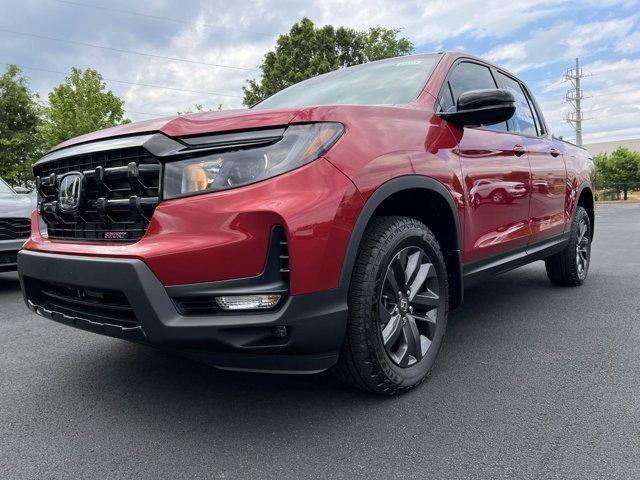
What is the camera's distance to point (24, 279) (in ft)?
8.39

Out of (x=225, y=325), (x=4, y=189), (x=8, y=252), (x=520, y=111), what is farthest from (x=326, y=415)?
(x=4, y=189)

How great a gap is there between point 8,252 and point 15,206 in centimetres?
52

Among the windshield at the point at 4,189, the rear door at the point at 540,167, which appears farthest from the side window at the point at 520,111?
the windshield at the point at 4,189

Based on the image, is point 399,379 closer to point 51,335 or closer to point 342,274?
point 342,274

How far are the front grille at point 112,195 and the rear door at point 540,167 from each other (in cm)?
269

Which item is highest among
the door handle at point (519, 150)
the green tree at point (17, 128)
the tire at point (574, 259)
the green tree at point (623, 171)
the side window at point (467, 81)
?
the green tree at point (17, 128)

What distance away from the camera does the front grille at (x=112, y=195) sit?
2082 millimetres

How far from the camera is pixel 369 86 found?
10.3 feet

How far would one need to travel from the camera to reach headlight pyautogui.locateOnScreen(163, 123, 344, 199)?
6.49 feet

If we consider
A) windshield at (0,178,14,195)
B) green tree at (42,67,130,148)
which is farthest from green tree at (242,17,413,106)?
windshield at (0,178,14,195)

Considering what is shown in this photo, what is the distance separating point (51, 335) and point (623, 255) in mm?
7140

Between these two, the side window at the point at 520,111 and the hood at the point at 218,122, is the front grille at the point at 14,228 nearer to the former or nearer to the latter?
the hood at the point at 218,122

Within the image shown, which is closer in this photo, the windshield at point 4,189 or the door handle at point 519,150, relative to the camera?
the door handle at point 519,150

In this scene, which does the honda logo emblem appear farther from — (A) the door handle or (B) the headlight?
(A) the door handle
